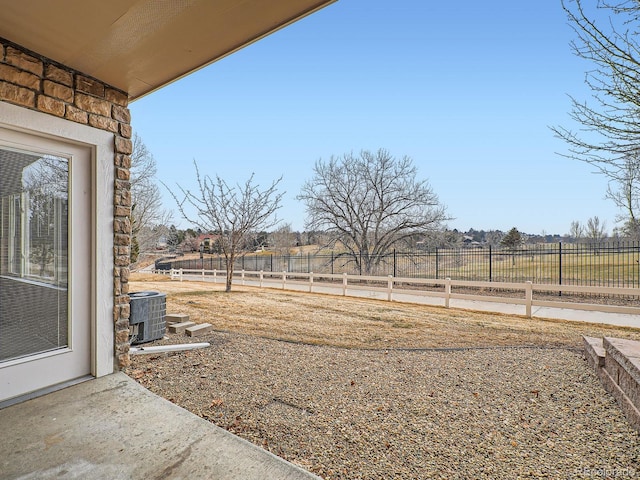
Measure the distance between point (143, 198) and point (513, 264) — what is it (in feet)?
61.3

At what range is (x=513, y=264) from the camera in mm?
12570

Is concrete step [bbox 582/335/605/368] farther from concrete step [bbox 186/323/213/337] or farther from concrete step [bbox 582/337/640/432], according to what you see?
concrete step [bbox 186/323/213/337]

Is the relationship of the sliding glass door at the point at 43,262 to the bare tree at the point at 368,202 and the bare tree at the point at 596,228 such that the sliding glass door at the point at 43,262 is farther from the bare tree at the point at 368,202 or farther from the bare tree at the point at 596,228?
the bare tree at the point at 596,228

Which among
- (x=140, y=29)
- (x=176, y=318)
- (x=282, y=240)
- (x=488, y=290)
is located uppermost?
(x=140, y=29)

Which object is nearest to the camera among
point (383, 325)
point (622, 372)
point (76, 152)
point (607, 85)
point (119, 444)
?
point (119, 444)

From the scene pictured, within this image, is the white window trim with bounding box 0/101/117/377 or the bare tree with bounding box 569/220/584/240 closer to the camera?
the white window trim with bounding box 0/101/117/377

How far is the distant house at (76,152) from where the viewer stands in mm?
2195

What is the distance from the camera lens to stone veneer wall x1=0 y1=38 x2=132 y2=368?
245 centimetres

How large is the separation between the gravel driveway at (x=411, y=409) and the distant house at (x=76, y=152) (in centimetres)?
76

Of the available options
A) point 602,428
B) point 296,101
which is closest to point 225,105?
point 296,101

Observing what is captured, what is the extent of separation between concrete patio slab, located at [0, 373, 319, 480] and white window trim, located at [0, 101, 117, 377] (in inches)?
18.1

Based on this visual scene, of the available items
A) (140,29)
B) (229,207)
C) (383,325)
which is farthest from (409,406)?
(229,207)

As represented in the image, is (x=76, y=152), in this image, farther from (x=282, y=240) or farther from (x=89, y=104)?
(x=282, y=240)

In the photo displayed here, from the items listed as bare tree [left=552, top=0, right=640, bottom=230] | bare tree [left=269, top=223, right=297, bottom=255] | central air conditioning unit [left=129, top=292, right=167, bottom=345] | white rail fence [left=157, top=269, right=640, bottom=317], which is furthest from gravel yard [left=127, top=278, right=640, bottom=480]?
bare tree [left=269, top=223, right=297, bottom=255]
